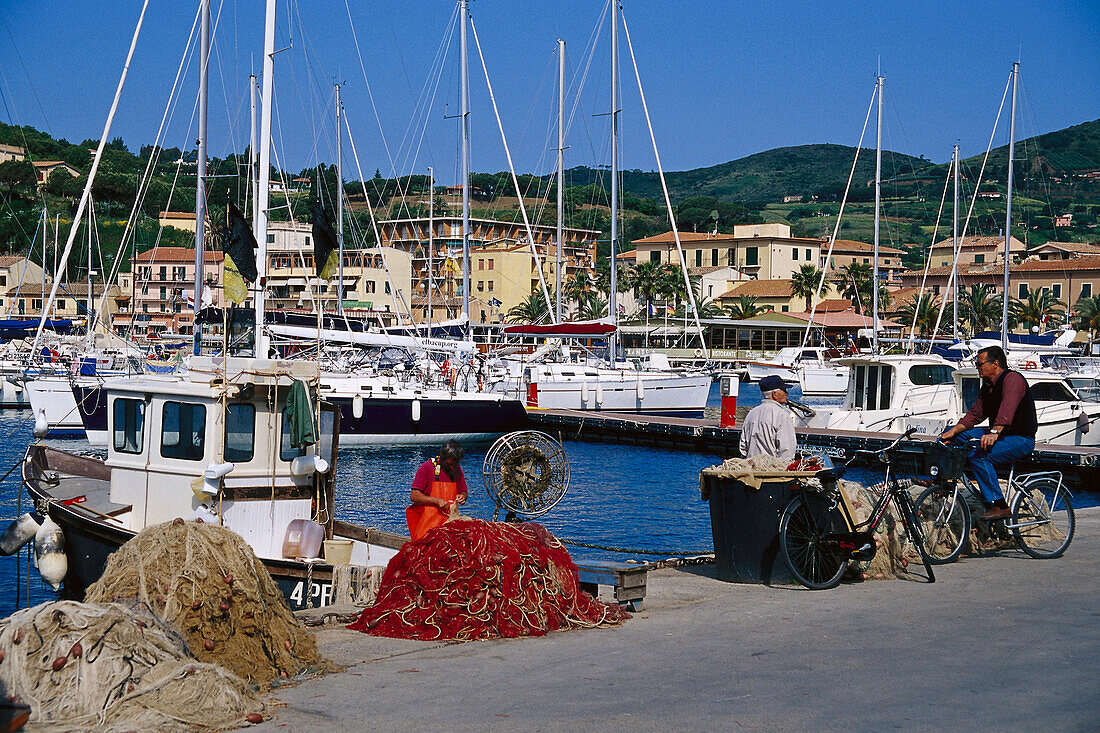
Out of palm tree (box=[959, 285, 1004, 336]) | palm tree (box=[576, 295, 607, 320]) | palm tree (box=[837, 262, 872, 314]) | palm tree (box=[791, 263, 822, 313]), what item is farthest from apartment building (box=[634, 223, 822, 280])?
palm tree (box=[959, 285, 1004, 336])

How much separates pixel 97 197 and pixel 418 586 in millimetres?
137507

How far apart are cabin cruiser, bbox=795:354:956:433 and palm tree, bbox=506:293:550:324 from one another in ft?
212

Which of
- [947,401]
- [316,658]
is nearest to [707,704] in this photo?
[316,658]

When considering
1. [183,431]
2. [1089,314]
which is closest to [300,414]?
[183,431]

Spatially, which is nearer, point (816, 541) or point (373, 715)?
point (373, 715)

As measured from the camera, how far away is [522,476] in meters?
12.9

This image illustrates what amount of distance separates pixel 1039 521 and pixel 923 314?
3298 inches

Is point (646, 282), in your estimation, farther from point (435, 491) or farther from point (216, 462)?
point (435, 491)

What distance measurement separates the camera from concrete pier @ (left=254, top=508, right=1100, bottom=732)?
581 centimetres

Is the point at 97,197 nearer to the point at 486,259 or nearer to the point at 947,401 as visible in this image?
the point at 486,259

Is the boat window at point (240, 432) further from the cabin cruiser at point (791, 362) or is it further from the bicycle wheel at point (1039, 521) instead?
the cabin cruiser at point (791, 362)

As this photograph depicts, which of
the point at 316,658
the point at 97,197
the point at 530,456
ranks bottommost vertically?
the point at 316,658

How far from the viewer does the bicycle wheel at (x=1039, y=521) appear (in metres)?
10.7

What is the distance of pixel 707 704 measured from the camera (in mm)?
6070
